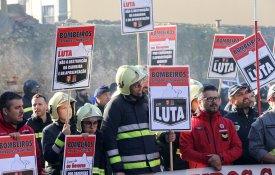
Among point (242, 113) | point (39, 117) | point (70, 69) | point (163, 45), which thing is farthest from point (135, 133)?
point (163, 45)

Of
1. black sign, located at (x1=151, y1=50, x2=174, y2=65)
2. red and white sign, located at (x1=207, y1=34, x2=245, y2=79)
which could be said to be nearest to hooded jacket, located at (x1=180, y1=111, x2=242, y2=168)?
red and white sign, located at (x1=207, y1=34, x2=245, y2=79)

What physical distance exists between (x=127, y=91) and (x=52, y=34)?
48.6ft

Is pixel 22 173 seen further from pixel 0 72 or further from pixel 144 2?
pixel 0 72

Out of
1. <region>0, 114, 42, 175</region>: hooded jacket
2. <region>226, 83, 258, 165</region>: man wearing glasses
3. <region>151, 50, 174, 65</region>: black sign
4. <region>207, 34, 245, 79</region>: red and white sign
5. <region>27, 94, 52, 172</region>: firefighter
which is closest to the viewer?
<region>0, 114, 42, 175</region>: hooded jacket

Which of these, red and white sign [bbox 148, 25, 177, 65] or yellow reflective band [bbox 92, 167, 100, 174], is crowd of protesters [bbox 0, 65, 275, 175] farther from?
red and white sign [bbox 148, 25, 177, 65]

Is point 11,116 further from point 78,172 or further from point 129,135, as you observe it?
point 129,135

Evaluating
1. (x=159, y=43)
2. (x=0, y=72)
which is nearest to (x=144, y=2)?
(x=159, y=43)

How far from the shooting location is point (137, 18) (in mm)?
12148

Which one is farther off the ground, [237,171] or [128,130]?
[128,130]

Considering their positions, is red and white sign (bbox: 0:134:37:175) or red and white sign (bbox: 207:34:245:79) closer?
red and white sign (bbox: 0:134:37:175)

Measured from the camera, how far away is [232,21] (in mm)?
37500

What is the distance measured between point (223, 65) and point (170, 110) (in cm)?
341

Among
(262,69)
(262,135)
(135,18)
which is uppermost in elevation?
(135,18)

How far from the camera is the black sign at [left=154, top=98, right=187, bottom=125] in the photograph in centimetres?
979
